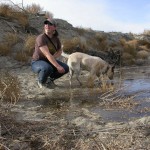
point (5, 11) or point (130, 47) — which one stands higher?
point (5, 11)

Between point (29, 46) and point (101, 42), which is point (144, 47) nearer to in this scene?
point (101, 42)

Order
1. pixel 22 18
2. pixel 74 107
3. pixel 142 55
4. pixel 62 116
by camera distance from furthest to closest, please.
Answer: pixel 142 55, pixel 22 18, pixel 74 107, pixel 62 116

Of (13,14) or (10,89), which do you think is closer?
(10,89)

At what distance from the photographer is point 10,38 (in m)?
14.7

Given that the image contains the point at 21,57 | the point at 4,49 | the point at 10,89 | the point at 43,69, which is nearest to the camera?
the point at 10,89

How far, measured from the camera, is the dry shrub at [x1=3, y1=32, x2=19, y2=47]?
1453 centimetres

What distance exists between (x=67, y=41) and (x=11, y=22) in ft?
8.58

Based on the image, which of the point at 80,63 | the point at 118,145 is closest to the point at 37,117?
the point at 118,145

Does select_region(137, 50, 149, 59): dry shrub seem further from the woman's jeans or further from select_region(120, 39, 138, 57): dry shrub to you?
the woman's jeans

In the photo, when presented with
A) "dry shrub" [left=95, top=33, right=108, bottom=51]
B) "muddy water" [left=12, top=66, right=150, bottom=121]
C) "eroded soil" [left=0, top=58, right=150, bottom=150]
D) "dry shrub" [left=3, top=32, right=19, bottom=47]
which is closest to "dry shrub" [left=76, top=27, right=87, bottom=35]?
"dry shrub" [left=95, top=33, right=108, bottom=51]

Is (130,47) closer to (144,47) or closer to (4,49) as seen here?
(144,47)

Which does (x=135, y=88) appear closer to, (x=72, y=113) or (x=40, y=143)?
(x=72, y=113)

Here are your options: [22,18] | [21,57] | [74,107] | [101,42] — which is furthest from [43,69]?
[101,42]

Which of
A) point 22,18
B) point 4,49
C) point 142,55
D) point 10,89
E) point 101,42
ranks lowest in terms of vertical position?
point 10,89
